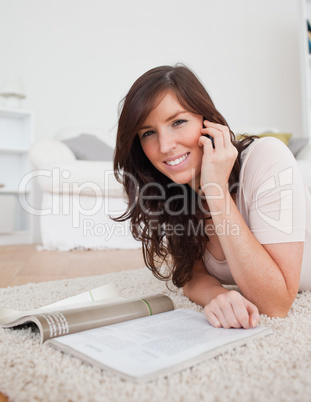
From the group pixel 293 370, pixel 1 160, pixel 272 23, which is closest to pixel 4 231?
pixel 1 160

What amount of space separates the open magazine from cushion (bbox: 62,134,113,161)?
89.8 inches

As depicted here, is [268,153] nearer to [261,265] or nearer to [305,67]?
[261,265]

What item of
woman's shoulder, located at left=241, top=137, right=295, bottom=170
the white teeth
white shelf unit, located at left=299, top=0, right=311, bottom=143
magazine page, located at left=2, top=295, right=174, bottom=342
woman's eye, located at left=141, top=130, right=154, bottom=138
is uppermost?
white shelf unit, located at left=299, top=0, right=311, bottom=143

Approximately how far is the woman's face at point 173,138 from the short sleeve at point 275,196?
170 millimetres

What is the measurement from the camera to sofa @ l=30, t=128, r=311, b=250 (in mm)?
2697

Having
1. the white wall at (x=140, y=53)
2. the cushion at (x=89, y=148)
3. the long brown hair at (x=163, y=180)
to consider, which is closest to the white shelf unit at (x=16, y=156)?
the white wall at (x=140, y=53)

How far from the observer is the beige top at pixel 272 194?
3.14 feet

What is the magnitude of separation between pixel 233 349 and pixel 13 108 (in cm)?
357

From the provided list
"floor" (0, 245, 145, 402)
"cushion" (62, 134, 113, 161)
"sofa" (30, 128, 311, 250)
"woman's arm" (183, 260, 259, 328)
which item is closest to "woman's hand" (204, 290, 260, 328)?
"woman's arm" (183, 260, 259, 328)

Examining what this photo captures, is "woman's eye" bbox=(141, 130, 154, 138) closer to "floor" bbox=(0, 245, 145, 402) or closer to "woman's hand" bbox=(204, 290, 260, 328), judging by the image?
"woman's hand" bbox=(204, 290, 260, 328)

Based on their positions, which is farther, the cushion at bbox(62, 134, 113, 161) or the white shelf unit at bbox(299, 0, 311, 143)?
the white shelf unit at bbox(299, 0, 311, 143)

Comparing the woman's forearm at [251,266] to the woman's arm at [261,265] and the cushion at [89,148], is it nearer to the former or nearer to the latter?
the woman's arm at [261,265]

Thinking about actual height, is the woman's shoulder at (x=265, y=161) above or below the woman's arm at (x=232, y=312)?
above

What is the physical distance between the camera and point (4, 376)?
0.67 meters
